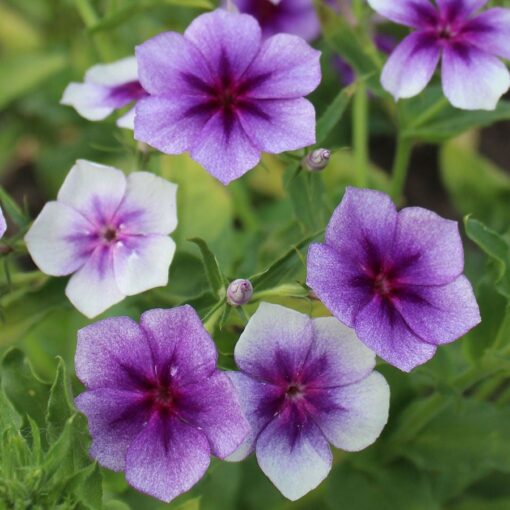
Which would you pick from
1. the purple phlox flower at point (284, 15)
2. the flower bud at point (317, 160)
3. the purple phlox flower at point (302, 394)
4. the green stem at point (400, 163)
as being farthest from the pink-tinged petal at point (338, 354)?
the purple phlox flower at point (284, 15)

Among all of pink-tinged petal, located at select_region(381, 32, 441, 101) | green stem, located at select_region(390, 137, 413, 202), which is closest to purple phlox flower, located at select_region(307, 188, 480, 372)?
pink-tinged petal, located at select_region(381, 32, 441, 101)

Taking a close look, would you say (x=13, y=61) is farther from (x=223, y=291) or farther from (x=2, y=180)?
(x=223, y=291)

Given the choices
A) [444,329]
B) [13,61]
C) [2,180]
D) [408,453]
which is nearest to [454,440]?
[408,453]

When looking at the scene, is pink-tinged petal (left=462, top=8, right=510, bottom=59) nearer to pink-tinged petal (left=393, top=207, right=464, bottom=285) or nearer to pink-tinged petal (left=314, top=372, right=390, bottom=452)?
pink-tinged petal (left=393, top=207, right=464, bottom=285)

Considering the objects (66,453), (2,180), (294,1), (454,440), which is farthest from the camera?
(2,180)

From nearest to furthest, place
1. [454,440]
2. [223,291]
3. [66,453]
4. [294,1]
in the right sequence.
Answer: [66,453] → [223,291] → [454,440] → [294,1]

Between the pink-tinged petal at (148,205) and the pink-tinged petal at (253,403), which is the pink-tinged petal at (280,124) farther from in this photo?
the pink-tinged petal at (253,403)
